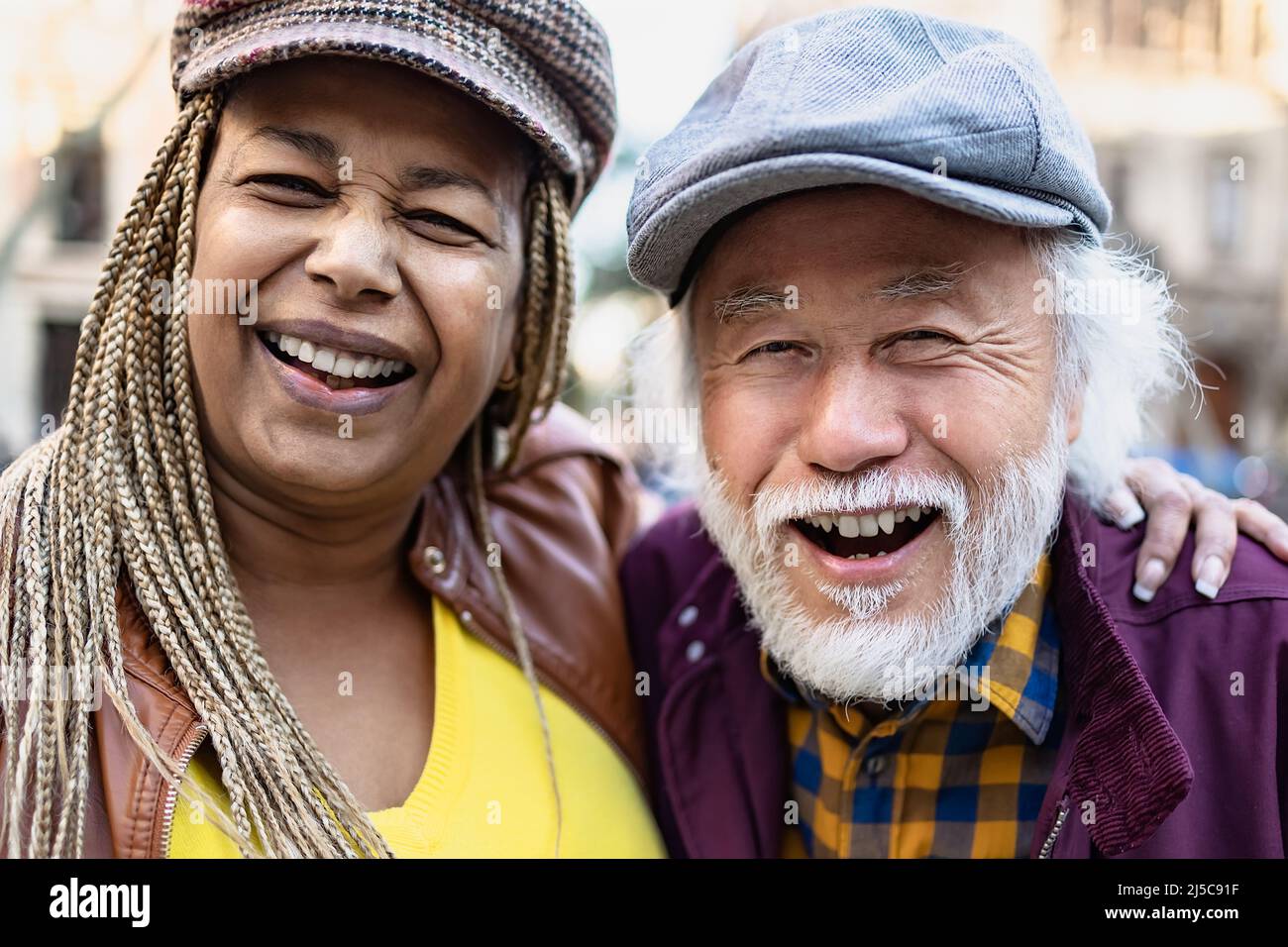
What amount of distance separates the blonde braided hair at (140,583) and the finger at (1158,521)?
4.03 ft

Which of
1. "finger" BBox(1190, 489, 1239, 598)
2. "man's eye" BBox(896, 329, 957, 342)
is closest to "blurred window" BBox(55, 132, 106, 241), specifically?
"man's eye" BBox(896, 329, 957, 342)

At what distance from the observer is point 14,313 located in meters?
14.1

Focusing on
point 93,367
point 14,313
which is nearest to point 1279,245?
point 14,313

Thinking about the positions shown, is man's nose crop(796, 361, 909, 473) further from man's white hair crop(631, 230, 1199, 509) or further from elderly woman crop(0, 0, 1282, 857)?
A: elderly woman crop(0, 0, 1282, 857)

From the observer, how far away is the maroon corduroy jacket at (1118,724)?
5.88 feet

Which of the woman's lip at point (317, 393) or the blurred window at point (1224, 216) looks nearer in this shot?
the woman's lip at point (317, 393)

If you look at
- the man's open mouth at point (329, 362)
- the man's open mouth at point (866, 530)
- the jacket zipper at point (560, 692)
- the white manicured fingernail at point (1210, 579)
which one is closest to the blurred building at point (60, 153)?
the man's open mouth at point (329, 362)

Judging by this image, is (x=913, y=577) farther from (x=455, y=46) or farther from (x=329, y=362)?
(x=455, y=46)

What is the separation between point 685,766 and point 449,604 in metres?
0.62

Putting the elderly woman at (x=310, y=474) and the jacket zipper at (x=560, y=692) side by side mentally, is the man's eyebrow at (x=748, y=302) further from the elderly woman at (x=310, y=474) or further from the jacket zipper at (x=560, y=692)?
the jacket zipper at (x=560, y=692)

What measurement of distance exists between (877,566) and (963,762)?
44 cm

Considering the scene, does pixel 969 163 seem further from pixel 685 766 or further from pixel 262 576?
pixel 262 576

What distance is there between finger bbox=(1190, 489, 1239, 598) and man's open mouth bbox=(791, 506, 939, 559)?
1.69 feet

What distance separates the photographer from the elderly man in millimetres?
1811
